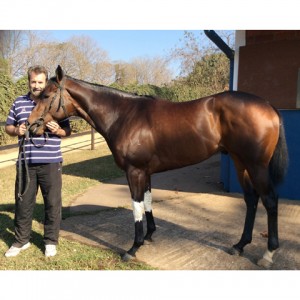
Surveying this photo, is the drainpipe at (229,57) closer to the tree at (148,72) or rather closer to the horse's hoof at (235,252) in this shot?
the horse's hoof at (235,252)

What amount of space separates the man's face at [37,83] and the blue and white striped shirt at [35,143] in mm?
116

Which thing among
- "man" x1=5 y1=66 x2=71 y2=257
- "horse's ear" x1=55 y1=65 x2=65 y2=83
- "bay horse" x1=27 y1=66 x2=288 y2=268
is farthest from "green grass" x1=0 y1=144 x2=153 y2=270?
"horse's ear" x1=55 y1=65 x2=65 y2=83

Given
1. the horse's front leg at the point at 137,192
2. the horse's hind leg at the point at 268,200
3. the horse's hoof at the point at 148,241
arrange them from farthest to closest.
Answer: the horse's hoof at the point at 148,241 → the horse's front leg at the point at 137,192 → the horse's hind leg at the point at 268,200

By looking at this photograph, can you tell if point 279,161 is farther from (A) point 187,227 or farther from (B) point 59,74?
(B) point 59,74

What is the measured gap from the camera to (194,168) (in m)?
8.77

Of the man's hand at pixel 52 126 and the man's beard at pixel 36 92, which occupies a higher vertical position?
the man's beard at pixel 36 92

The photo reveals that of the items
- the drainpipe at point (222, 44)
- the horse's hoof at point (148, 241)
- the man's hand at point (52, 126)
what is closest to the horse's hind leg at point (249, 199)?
the horse's hoof at point (148, 241)

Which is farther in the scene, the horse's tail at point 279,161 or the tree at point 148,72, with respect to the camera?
the tree at point 148,72

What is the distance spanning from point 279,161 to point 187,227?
168cm

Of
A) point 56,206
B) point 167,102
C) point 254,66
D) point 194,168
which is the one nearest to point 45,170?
point 56,206

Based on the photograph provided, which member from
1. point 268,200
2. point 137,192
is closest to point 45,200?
point 137,192

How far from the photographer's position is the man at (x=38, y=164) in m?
3.41

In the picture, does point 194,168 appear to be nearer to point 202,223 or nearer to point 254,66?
point 254,66

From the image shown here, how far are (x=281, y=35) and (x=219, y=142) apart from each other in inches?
130
